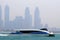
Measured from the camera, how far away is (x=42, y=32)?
56.9 m

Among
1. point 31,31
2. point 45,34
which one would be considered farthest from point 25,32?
point 45,34

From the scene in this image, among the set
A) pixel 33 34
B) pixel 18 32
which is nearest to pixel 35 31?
pixel 33 34

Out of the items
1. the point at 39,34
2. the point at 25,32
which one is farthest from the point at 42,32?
the point at 25,32

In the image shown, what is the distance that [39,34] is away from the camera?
57.3 metres

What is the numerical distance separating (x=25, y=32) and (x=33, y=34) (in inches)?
82.1

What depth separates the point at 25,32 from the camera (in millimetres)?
59469

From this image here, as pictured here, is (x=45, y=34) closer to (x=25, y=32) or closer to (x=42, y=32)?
(x=42, y=32)

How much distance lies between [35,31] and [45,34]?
9.79ft

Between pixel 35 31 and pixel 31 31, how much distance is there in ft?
4.15

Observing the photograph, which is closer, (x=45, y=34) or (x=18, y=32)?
(x=45, y=34)

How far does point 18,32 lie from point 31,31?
3.61 metres

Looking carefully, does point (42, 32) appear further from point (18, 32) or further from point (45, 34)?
point (18, 32)

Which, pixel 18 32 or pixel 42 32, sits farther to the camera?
pixel 18 32

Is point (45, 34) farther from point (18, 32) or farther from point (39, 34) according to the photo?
point (18, 32)
